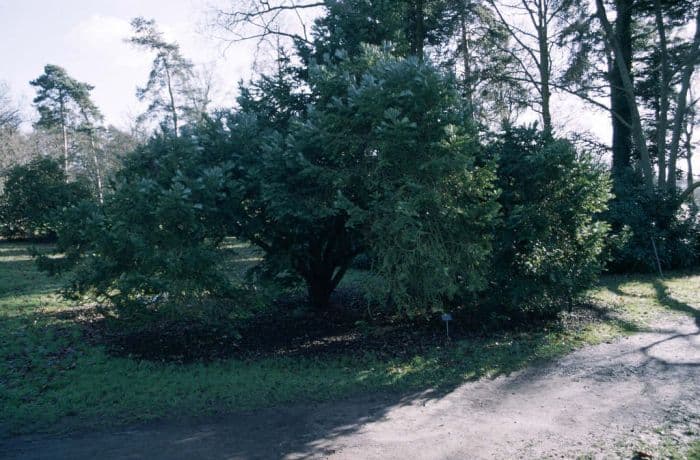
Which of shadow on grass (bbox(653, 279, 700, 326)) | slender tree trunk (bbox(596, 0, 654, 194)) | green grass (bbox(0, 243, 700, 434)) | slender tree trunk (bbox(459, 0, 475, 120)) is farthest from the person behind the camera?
slender tree trunk (bbox(596, 0, 654, 194))

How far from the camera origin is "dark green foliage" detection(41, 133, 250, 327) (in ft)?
23.3

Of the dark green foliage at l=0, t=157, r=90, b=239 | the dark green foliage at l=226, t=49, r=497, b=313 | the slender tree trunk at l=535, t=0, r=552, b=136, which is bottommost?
the dark green foliage at l=226, t=49, r=497, b=313

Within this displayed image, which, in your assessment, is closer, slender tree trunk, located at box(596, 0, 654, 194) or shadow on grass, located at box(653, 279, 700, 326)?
shadow on grass, located at box(653, 279, 700, 326)

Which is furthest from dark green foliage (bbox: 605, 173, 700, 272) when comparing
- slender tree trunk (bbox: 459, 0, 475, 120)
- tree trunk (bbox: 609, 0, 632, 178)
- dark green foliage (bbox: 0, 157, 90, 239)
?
dark green foliage (bbox: 0, 157, 90, 239)

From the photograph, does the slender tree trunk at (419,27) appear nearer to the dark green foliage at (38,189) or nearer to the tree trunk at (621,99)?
the tree trunk at (621,99)

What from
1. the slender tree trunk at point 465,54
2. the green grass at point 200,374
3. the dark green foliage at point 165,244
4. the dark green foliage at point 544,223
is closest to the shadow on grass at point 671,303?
the green grass at point 200,374

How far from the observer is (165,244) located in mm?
7289

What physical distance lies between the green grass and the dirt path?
17.4 inches

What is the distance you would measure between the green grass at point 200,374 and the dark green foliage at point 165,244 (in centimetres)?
94

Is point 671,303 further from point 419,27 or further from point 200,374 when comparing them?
point 200,374

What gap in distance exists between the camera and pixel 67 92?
37625 mm

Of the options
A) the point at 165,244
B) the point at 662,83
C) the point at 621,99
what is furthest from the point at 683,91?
the point at 165,244

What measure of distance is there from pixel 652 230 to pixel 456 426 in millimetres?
13877

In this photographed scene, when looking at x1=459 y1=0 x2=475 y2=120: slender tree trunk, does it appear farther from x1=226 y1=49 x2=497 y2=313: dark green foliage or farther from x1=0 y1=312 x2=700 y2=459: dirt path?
x1=0 y1=312 x2=700 y2=459: dirt path
